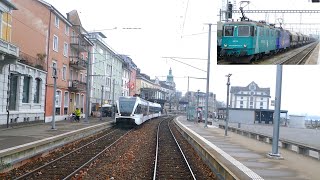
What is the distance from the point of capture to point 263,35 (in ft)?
43.9

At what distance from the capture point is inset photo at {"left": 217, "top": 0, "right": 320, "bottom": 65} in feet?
40.1

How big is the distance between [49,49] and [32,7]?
441 cm

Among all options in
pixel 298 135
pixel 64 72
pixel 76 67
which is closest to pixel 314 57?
pixel 298 135

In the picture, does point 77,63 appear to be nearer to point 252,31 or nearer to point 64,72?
point 64,72

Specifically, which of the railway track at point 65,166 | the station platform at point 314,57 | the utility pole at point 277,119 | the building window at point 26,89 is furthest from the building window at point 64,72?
the station platform at point 314,57

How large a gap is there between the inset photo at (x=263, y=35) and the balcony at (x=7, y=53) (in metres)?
15.5

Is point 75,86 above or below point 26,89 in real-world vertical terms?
above

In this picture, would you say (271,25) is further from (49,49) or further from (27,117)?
(49,49)

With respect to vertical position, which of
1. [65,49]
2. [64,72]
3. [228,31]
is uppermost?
[65,49]

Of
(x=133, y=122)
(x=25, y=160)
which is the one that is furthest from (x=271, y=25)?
(x=133, y=122)

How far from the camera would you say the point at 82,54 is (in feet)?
186

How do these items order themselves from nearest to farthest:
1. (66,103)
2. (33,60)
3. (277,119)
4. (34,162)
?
(34,162) < (277,119) < (33,60) < (66,103)

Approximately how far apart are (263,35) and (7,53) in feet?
55.9

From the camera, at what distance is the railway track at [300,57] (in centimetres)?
1208
